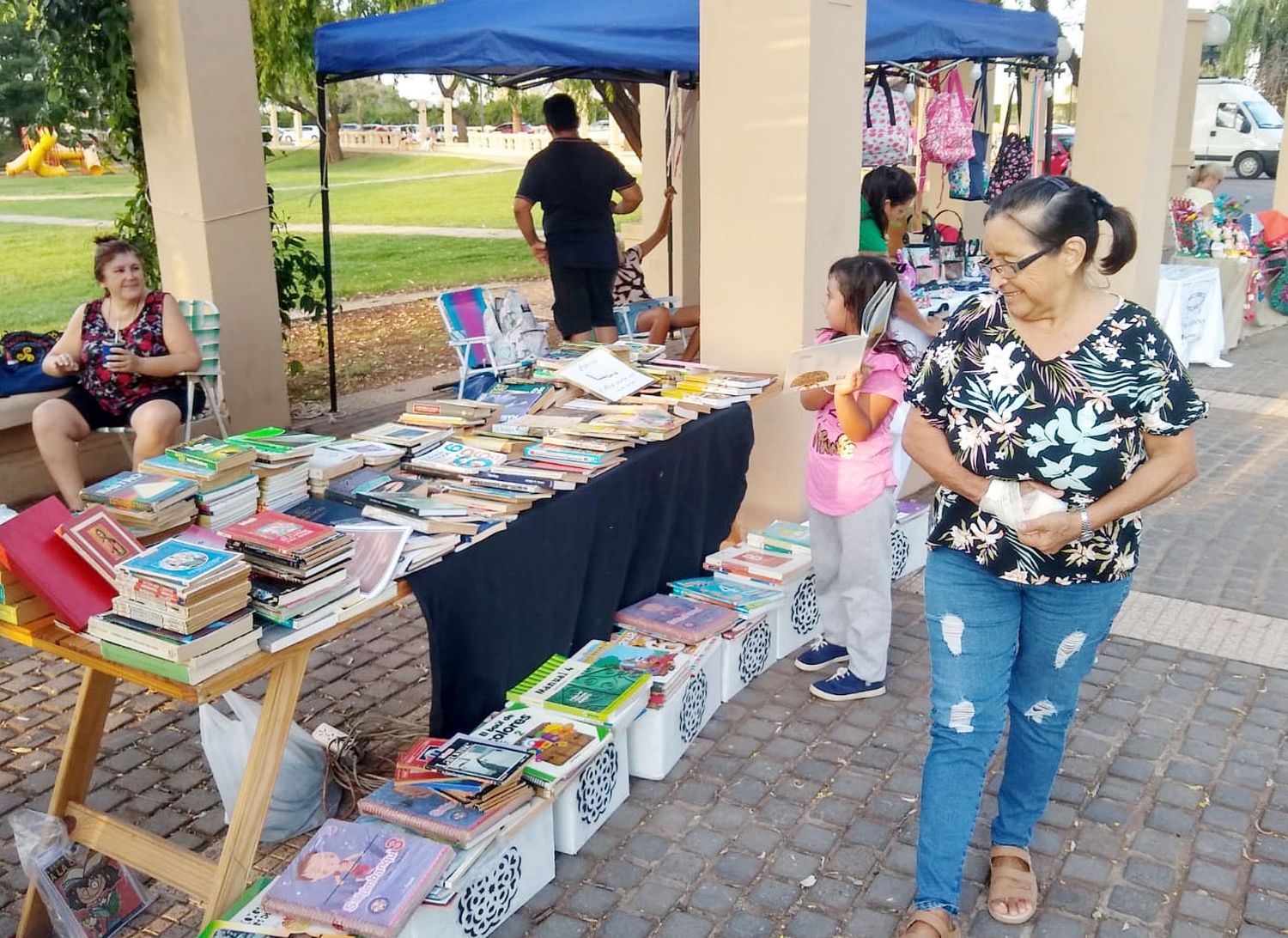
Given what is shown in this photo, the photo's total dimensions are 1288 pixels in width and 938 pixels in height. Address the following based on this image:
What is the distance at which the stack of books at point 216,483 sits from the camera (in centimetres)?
293

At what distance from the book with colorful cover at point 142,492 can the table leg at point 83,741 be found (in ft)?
1.39

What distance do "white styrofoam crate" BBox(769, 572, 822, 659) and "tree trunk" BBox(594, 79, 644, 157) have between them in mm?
6710

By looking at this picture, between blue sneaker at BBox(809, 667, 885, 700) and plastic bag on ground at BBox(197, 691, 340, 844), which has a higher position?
plastic bag on ground at BBox(197, 691, 340, 844)

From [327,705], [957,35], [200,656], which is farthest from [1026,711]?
[957,35]

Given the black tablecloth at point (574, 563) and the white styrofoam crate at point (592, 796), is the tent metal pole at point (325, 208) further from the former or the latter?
the white styrofoam crate at point (592, 796)

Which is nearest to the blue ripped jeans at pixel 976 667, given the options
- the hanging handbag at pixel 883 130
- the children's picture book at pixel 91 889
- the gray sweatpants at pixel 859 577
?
the gray sweatpants at pixel 859 577

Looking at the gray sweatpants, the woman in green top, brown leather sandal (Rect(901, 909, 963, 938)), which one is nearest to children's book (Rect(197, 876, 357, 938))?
brown leather sandal (Rect(901, 909, 963, 938))

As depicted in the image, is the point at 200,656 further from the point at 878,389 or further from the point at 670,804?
the point at 878,389

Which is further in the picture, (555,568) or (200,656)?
(555,568)

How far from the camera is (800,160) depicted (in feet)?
14.7

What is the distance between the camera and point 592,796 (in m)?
3.09

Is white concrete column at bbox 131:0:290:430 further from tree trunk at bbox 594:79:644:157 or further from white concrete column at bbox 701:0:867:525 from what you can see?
tree trunk at bbox 594:79:644:157

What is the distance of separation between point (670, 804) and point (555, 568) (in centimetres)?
77

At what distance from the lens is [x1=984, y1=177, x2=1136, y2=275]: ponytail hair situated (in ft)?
7.39
